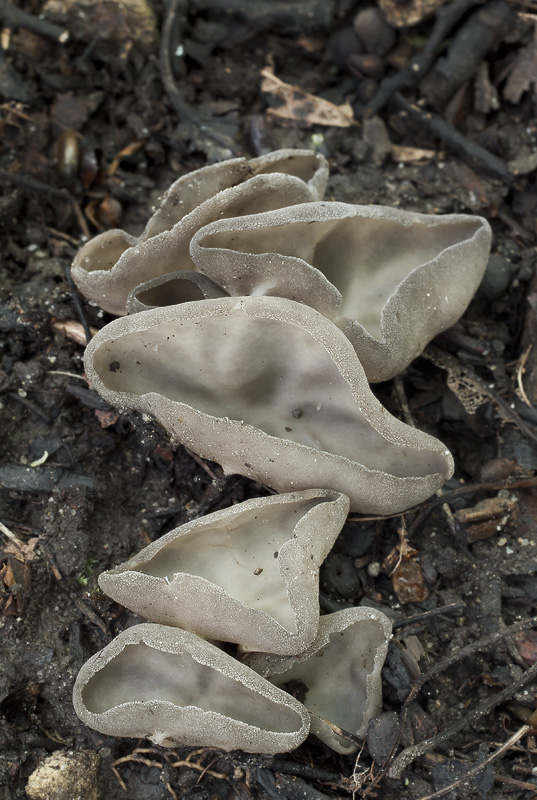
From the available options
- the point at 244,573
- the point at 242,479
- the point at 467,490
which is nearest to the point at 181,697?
the point at 244,573

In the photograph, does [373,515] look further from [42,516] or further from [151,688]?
[42,516]

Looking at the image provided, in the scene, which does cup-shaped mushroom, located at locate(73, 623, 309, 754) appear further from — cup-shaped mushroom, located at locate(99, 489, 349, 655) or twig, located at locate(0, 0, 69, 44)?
twig, located at locate(0, 0, 69, 44)

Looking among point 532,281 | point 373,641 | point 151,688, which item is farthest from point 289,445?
point 532,281

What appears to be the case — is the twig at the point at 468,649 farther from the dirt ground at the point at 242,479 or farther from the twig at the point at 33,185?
the twig at the point at 33,185

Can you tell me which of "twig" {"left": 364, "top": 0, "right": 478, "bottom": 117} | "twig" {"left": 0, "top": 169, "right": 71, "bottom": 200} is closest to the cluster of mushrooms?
"twig" {"left": 0, "top": 169, "right": 71, "bottom": 200}

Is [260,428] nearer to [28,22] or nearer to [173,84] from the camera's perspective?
[173,84]

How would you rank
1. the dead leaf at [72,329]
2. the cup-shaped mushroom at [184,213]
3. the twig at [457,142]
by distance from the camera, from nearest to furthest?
the cup-shaped mushroom at [184,213] < the dead leaf at [72,329] < the twig at [457,142]

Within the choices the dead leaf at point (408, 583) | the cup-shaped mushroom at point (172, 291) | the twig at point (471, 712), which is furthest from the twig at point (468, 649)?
the cup-shaped mushroom at point (172, 291)
